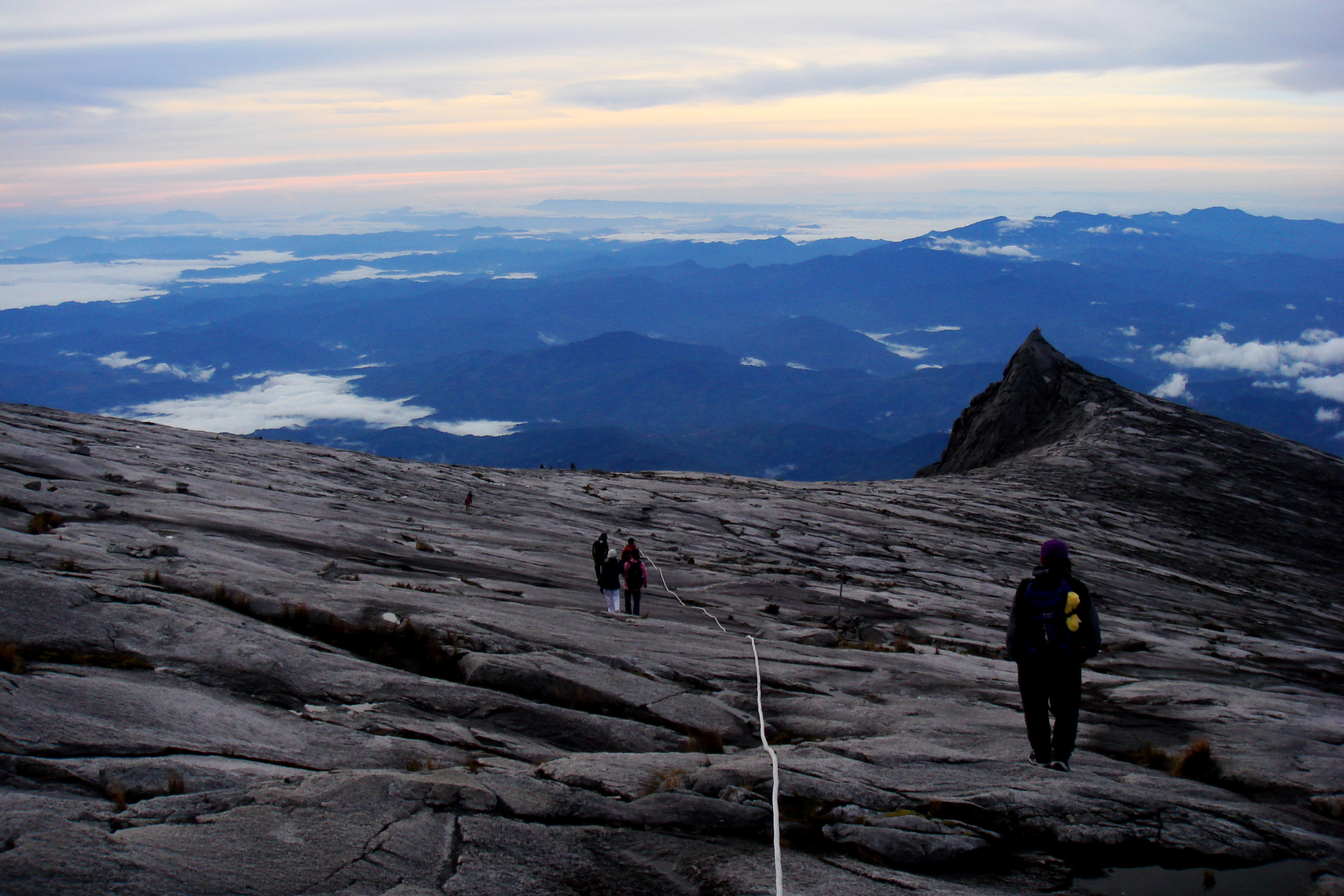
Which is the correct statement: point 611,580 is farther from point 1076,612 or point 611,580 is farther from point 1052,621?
point 1076,612

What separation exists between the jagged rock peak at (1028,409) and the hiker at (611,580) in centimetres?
6905

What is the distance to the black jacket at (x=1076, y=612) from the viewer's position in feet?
38.5

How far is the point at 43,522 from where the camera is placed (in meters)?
18.4

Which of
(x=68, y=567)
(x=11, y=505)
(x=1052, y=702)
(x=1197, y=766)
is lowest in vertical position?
(x=1197, y=766)

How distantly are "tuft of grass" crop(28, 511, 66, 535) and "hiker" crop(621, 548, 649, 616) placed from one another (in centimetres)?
1329

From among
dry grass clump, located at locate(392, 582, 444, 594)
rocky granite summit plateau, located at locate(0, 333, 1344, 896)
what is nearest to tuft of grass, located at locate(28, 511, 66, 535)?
rocky granite summit plateau, located at locate(0, 333, 1344, 896)

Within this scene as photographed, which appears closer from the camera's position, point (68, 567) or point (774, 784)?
point (774, 784)

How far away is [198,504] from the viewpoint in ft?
80.1

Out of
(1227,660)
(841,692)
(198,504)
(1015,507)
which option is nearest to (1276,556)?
(1015,507)

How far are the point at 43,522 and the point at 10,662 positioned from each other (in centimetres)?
904

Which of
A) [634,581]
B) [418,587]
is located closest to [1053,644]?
[634,581]

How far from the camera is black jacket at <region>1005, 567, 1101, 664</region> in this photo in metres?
11.8

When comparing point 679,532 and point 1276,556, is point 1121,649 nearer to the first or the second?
point 679,532

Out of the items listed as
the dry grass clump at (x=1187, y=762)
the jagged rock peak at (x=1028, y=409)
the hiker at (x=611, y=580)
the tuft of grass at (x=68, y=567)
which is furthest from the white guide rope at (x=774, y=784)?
the jagged rock peak at (x=1028, y=409)
